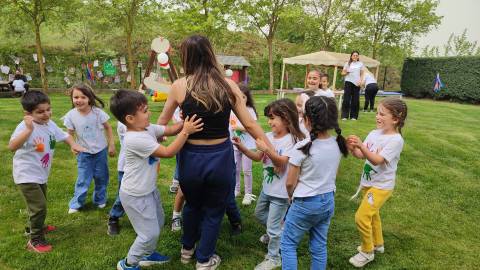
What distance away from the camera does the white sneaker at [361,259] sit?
3.23m

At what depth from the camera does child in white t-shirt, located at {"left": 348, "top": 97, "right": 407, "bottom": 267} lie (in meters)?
3.05

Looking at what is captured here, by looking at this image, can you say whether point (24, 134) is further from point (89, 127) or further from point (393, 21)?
point (393, 21)

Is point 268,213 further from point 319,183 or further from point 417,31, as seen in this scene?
point 417,31

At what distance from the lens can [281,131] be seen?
3.14m

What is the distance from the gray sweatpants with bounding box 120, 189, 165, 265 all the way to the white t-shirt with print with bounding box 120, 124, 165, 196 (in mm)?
64

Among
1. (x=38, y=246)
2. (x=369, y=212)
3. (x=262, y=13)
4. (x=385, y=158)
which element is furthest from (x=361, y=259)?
(x=262, y=13)

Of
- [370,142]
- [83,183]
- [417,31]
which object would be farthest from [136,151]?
[417,31]

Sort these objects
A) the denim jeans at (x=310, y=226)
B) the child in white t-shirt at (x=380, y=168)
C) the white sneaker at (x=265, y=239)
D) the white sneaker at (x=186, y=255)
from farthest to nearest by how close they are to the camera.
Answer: the white sneaker at (x=265, y=239) → the white sneaker at (x=186, y=255) → the child in white t-shirt at (x=380, y=168) → the denim jeans at (x=310, y=226)

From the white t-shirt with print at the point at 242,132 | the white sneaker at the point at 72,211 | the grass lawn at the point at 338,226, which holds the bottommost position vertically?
the grass lawn at the point at 338,226

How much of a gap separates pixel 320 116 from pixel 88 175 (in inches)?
113

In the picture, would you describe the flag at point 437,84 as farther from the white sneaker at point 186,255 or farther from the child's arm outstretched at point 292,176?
the white sneaker at point 186,255

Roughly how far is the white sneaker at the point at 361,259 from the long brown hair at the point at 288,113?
4.06 feet

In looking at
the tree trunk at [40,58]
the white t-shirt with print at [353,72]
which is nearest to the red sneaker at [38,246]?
the white t-shirt with print at [353,72]

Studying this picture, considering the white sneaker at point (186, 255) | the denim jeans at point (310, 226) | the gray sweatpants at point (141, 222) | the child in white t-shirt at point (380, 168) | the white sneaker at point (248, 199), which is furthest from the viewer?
the white sneaker at point (248, 199)
